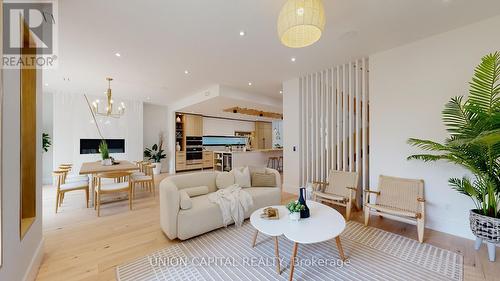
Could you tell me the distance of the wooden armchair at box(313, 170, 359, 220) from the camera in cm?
342

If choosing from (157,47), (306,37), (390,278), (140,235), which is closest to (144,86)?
(157,47)

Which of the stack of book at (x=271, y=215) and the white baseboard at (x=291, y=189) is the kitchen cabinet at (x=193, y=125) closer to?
the white baseboard at (x=291, y=189)

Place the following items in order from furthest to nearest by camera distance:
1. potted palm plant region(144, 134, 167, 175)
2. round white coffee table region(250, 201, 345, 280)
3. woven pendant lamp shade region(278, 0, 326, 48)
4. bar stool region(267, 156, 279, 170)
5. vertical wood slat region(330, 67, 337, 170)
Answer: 1. bar stool region(267, 156, 279, 170)
2. potted palm plant region(144, 134, 167, 175)
3. vertical wood slat region(330, 67, 337, 170)
4. round white coffee table region(250, 201, 345, 280)
5. woven pendant lamp shade region(278, 0, 326, 48)

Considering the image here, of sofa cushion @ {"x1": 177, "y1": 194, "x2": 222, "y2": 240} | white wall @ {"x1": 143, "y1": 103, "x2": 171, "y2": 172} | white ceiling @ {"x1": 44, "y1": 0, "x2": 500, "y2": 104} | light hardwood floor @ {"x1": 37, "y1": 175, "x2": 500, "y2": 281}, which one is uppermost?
white ceiling @ {"x1": 44, "y1": 0, "x2": 500, "y2": 104}

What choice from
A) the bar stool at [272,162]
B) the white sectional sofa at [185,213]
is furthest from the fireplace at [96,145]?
the bar stool at [272,162]

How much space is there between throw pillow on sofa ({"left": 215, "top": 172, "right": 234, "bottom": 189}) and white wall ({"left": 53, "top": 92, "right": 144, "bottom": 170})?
4.33 m

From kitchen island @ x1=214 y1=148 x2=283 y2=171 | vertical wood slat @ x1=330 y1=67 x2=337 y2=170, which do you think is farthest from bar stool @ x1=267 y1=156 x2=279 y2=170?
vertical wood slat @ x1=330 y1=67 x2=337 y2=170

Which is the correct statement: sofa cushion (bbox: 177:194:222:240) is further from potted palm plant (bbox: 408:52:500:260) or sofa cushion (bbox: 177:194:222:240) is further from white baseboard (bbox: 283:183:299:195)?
potted palm plant (bbox: 408:52:500:260)

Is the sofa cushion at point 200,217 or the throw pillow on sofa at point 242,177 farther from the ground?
the throw pillow on sofa at point 242,177

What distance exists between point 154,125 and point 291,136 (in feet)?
19.5

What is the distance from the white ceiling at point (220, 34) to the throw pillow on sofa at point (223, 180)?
7.06ft

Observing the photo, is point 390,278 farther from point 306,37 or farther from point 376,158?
point 306,37

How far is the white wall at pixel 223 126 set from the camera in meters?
9.25

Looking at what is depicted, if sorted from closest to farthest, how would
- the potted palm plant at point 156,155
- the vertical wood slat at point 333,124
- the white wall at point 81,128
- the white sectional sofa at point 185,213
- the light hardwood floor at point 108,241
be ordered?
the light hardwood floor at point 108,241 < the white sectional sofa at point 185,213 < the vertical wood slat at point 333,124 < the white wall at point 81,128 < the potted palm plant at point 156,155
